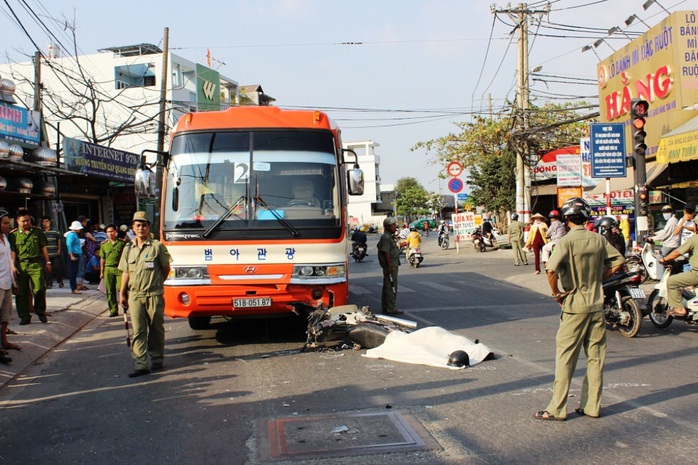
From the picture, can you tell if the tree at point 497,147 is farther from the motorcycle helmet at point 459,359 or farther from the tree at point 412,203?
the tree at point 412,203

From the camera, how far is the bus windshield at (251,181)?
29.9 feet

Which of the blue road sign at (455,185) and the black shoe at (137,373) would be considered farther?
the blue road sign at (455,185)

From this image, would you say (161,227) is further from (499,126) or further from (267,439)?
(499,126)

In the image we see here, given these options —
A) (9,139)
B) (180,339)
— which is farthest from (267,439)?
(9,139)

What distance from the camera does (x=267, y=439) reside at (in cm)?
530

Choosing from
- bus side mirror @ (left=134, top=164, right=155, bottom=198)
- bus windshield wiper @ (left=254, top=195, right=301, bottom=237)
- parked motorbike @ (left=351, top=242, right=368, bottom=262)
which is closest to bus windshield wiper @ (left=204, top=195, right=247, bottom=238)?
bus windshield wiper @ (left=254, top=195, right=301, bottom=237)

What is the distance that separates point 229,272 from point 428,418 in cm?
400

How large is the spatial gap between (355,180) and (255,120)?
5.34 feet

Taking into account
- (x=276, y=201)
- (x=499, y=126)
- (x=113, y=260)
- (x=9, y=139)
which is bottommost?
(x=113, y=260)

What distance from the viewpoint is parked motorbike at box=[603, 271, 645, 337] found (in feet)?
31.4

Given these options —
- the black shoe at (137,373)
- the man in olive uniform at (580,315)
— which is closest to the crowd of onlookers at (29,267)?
the black shoe at (137,373)

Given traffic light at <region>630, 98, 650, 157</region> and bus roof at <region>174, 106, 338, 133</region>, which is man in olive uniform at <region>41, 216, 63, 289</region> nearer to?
bus roof at <region>174, 106, 338, 133</region>

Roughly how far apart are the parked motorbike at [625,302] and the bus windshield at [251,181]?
402 centimetres

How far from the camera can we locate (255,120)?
9625 mm
